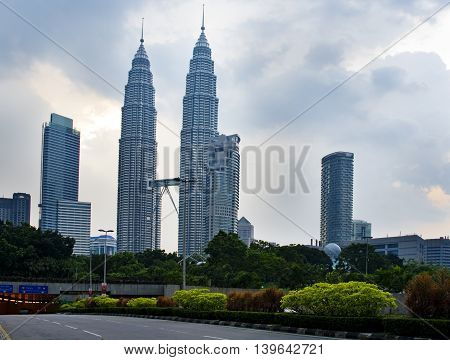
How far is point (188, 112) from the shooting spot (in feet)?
201

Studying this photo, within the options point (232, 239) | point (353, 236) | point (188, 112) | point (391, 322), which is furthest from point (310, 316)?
point (353, 236)

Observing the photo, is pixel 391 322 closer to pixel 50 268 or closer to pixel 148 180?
pixel 148 180

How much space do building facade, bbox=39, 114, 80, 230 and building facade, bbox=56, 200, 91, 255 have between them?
68.7 inches

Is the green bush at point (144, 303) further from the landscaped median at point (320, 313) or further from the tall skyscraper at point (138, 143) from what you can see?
the landscaped median at point (320, 313)

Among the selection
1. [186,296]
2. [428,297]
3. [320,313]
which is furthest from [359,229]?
[428,297]

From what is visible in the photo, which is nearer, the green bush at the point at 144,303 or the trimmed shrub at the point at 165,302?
the trimmed shrub at the point at 165,302

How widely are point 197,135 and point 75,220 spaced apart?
13639cm

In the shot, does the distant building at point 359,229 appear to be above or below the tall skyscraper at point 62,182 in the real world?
below

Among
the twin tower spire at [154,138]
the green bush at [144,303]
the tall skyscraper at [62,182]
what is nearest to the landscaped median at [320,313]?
the twin tower spire at [154,138]

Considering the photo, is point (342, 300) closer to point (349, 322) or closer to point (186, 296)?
point (349, 322)

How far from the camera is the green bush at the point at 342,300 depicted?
23.3m

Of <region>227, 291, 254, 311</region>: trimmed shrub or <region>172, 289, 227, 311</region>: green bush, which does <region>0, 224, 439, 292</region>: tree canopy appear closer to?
<region>172, 289, 227, 311</region>: green bush

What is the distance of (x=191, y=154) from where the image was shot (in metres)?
44.8

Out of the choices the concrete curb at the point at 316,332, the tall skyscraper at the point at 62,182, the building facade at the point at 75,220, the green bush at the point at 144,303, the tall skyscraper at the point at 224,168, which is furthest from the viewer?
the building facade at the point at 75,220
